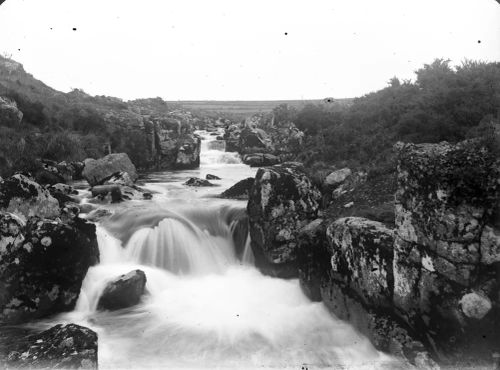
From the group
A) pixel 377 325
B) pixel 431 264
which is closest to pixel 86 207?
pixel 377 325

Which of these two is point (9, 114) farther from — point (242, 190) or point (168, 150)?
point (242, 190)

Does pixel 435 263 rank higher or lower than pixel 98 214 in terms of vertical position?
higher

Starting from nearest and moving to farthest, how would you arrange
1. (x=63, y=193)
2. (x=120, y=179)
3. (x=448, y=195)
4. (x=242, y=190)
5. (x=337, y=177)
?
(x=448, y=195)
(x=337, y=177)
(x=63, y=193)
(x=242, y=190)
(x=120, y=179)

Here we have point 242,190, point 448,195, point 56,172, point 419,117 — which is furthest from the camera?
point 56,172

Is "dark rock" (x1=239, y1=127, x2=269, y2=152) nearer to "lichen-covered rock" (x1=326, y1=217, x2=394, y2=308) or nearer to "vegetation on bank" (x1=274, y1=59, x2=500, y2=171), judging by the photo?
"vegetation on bank" (x1=274, y1=59, x2=500, y2=171)

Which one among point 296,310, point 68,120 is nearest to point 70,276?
point 296,310

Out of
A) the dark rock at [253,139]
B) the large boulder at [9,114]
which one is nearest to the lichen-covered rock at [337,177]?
the large boulder at [9,114]

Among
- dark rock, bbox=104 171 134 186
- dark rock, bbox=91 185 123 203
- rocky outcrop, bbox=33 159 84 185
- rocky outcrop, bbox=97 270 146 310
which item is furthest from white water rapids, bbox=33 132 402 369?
rocky outcrop, bbox=33 159 84 185
